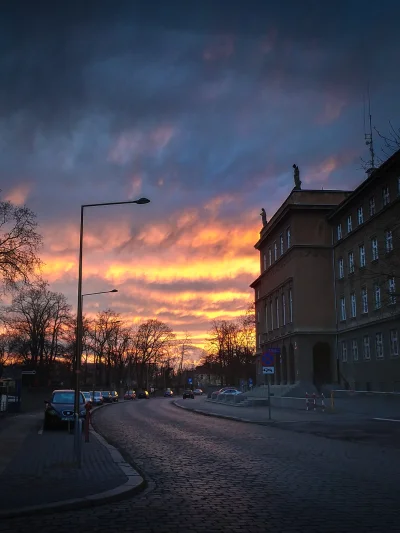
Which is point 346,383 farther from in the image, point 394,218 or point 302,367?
point 394,218

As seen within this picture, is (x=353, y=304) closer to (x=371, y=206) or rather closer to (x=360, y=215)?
(x=360, y=215)

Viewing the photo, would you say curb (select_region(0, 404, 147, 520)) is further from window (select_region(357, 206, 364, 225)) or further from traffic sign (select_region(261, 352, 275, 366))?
window (select_region(357, 206, 364, 225))

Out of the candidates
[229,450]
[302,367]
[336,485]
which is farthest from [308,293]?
[336,485]

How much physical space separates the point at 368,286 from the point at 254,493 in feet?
140

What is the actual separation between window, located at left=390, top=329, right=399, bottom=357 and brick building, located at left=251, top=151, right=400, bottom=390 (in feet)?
0.25

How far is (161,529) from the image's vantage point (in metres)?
7.12

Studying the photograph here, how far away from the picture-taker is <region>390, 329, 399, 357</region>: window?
44309mm

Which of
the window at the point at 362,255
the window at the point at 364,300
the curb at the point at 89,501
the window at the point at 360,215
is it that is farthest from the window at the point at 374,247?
the curb at the point at 89,501

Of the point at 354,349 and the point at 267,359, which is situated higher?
the point at 354,349

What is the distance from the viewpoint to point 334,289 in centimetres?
5950

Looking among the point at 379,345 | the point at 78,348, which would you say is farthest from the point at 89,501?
the point at 379,345

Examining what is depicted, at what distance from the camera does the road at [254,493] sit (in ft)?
24.2

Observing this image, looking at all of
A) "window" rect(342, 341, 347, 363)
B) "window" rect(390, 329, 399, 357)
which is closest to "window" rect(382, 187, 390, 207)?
"window" rect(390, 329, 399, 357)

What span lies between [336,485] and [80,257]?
27.2 feet
